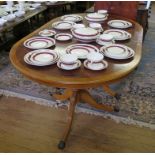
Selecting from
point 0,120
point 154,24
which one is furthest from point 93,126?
point 154,24

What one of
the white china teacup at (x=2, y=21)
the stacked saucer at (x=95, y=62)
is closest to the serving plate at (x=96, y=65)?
the stacked saucer at (x=95, y=62)

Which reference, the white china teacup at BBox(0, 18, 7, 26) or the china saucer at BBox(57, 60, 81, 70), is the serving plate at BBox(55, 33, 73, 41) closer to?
the china saucer at BBox(57, 60, 81, 70)

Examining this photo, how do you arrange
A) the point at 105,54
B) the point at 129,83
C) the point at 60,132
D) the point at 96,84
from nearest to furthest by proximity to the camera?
the point at 96,84 < the point at 105,54 < the point at 60,132 < the point at 129,83

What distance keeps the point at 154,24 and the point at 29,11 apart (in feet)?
7.11

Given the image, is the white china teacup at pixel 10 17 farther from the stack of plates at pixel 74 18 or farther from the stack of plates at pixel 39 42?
the stack of plates at pixel 39 42

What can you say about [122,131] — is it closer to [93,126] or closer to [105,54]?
[93,126]

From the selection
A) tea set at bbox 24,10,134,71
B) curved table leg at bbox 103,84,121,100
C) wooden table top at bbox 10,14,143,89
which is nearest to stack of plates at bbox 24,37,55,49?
tea set at bbox 24,10,134,71

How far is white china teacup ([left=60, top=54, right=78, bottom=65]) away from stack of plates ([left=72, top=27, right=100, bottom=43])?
0.30 m

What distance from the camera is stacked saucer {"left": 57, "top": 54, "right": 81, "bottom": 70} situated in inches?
49.4

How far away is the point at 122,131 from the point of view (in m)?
1.70

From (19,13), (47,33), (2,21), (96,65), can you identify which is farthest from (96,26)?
(19,13)

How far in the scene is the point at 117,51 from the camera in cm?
143

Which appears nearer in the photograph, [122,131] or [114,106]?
[122,131]

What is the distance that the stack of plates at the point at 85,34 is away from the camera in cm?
156
